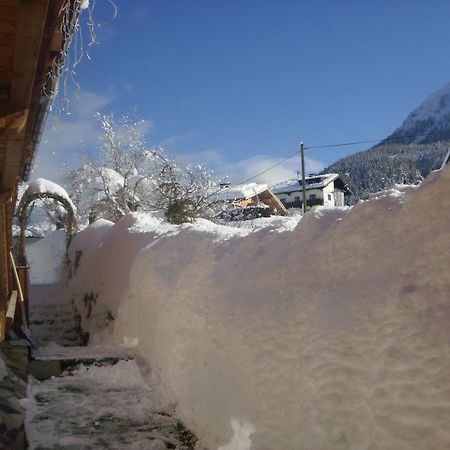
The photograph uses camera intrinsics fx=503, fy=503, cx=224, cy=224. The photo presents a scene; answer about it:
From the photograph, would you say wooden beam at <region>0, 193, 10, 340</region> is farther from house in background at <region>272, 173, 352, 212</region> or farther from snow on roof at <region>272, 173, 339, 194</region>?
snow on roof at <region>272, 173, 339, 194</region>

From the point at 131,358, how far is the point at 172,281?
1319mm

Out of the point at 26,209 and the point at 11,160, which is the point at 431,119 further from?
the point at 11,160

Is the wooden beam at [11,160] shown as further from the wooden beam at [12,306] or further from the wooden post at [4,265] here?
the wooden beam at [12,306]

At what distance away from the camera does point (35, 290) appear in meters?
13.5

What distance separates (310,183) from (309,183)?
9 centimetres

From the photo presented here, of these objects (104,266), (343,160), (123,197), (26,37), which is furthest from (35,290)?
(343,160)

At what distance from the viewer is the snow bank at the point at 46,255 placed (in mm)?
18344

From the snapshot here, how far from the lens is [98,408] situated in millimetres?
5859

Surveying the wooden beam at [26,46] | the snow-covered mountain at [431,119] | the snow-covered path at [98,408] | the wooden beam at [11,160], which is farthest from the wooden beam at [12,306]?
the snow-covered mountain at [431,119]

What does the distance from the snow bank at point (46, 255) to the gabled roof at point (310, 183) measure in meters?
27.6

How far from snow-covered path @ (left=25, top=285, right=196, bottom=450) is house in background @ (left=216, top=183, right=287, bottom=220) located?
19.5 metres

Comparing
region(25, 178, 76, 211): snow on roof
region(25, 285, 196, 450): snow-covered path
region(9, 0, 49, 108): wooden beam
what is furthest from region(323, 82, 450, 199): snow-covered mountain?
region(25, 178, 76, 211): snow on roof

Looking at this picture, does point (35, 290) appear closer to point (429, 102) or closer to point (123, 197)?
point (123, 197)

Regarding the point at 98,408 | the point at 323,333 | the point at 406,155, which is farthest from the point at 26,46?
the point at 406,155
